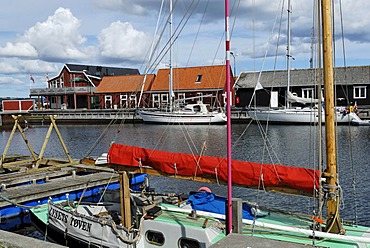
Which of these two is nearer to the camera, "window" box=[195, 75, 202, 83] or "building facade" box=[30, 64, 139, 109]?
"window" box=[195, 75, 202, 83]

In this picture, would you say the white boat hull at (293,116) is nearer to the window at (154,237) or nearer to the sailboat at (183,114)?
the sailboat at (183,114)

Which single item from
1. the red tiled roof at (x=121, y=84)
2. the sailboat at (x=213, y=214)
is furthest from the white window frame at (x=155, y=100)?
the sailboat at (x=213, y=214)

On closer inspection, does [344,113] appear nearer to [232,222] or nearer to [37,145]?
[37,145]

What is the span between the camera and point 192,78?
274 feet

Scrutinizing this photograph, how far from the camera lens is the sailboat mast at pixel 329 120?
10219 mm

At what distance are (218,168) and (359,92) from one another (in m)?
64.8

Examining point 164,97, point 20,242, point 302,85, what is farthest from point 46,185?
point 164,97

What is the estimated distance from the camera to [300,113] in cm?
6131

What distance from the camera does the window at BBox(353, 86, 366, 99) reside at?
6992cm

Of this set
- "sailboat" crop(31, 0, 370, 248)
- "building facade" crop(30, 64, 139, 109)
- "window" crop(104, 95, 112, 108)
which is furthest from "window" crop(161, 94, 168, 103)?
"sailboat" crop(31, 0, 370, 248)

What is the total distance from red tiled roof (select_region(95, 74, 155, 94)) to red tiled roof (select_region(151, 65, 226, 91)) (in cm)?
323

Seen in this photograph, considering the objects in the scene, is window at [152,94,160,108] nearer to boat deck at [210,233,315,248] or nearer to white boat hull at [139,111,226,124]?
white boat hull at [139,111,226,124]

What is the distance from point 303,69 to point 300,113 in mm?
16376

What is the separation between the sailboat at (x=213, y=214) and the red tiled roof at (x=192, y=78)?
66.2m
